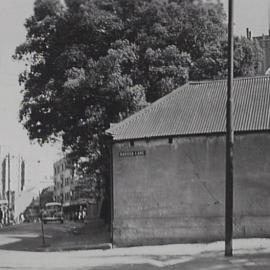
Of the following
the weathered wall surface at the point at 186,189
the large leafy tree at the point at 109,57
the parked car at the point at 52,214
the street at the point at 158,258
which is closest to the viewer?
the street at the point at 158,258

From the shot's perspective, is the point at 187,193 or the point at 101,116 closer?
the point at 187,193

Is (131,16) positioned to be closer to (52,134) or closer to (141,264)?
(52,134)

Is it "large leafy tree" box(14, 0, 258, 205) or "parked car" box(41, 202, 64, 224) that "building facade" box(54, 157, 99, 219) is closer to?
"parked car" box(41, 202, 64, 224)

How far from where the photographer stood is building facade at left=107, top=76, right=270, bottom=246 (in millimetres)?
22719

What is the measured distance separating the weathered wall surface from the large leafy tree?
764 cm

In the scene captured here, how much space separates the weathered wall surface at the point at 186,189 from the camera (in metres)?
22.6

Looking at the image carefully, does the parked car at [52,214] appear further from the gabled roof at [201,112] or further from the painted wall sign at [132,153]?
the painted wall sign at [132,153]

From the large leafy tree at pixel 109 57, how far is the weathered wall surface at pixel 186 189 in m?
7.64

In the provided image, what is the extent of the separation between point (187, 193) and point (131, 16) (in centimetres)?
1405

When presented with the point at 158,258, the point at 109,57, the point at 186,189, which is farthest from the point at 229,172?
the point at 109,57

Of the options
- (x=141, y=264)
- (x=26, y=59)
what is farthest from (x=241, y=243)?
(x=26, y=59)

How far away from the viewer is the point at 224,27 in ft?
116

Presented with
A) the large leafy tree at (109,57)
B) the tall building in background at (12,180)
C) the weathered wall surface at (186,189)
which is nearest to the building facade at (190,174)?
the weathered wall surface at (186,189)

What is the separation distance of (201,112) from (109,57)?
8341mm
